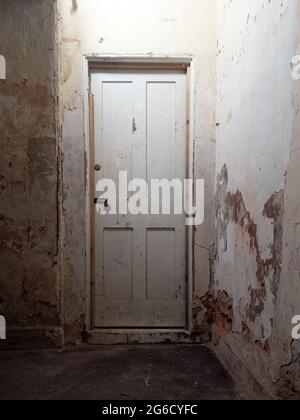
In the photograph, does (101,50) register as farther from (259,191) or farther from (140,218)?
(259,191)

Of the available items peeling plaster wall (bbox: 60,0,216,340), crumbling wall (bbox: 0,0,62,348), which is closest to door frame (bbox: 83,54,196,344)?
peeling plaster wall (bbox: 60,0,216,340)

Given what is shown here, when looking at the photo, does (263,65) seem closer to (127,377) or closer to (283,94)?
(283,94)

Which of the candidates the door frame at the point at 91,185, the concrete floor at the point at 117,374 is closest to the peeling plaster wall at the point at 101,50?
the door frame at the point at 91,185

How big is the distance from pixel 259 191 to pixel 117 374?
56.4 inches

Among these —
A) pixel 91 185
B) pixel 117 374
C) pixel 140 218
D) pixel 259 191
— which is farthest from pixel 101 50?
pixel 117 374

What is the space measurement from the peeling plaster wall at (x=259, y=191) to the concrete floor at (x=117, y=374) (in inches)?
10.3

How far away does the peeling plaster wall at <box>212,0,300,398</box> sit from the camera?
167 cm

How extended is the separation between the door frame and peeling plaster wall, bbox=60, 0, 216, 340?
4cm

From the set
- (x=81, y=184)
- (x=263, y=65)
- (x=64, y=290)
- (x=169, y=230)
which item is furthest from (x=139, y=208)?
(x=263, y=65)

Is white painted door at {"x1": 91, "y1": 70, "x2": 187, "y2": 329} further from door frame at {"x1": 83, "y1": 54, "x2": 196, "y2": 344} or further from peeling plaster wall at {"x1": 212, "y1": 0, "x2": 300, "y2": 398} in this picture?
peeling plaster wall at {"x1": 212, "y1": 0, "x2": 300, "y2": 398}

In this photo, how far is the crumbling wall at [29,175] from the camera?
2895mm

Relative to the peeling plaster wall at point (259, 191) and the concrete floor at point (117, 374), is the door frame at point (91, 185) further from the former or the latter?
the peeling plaster wall at point (259, 191)

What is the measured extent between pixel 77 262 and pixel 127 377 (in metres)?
0.98
